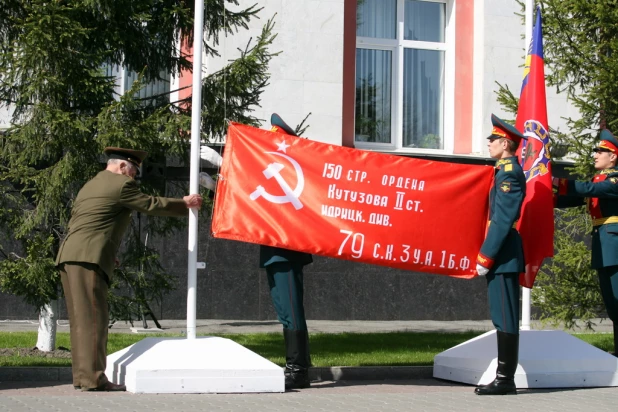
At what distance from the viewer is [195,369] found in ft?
26.4

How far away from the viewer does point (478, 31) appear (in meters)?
17.1

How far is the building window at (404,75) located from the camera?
17.2m

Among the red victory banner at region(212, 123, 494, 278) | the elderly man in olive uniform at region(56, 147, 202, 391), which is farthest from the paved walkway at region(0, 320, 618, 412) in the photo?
the red victory banner at region(212, 123, 494, 278)

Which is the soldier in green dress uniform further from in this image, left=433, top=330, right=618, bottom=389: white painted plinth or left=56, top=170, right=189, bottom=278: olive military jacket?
left=433, top=330, right=618, bottom=389: white painted plinth

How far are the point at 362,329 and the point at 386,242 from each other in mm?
6260

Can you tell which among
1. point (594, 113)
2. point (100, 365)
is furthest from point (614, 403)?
point (594, 113)

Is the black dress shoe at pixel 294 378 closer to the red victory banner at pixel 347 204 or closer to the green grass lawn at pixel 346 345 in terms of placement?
the red victory banner at pixel 347 204

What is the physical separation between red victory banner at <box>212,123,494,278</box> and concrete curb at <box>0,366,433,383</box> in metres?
1.30

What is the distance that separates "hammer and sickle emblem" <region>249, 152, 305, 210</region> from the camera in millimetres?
8789

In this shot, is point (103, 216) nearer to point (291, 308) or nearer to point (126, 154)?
point (126, 154)

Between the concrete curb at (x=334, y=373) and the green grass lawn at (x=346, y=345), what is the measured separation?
16.5 inches

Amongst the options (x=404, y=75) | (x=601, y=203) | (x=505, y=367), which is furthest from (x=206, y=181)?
(x=404, y=75)

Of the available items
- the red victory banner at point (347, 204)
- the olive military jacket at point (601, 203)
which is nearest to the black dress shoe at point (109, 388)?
the red victory banner at point (347, 204)

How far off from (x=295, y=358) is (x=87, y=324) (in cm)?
179
